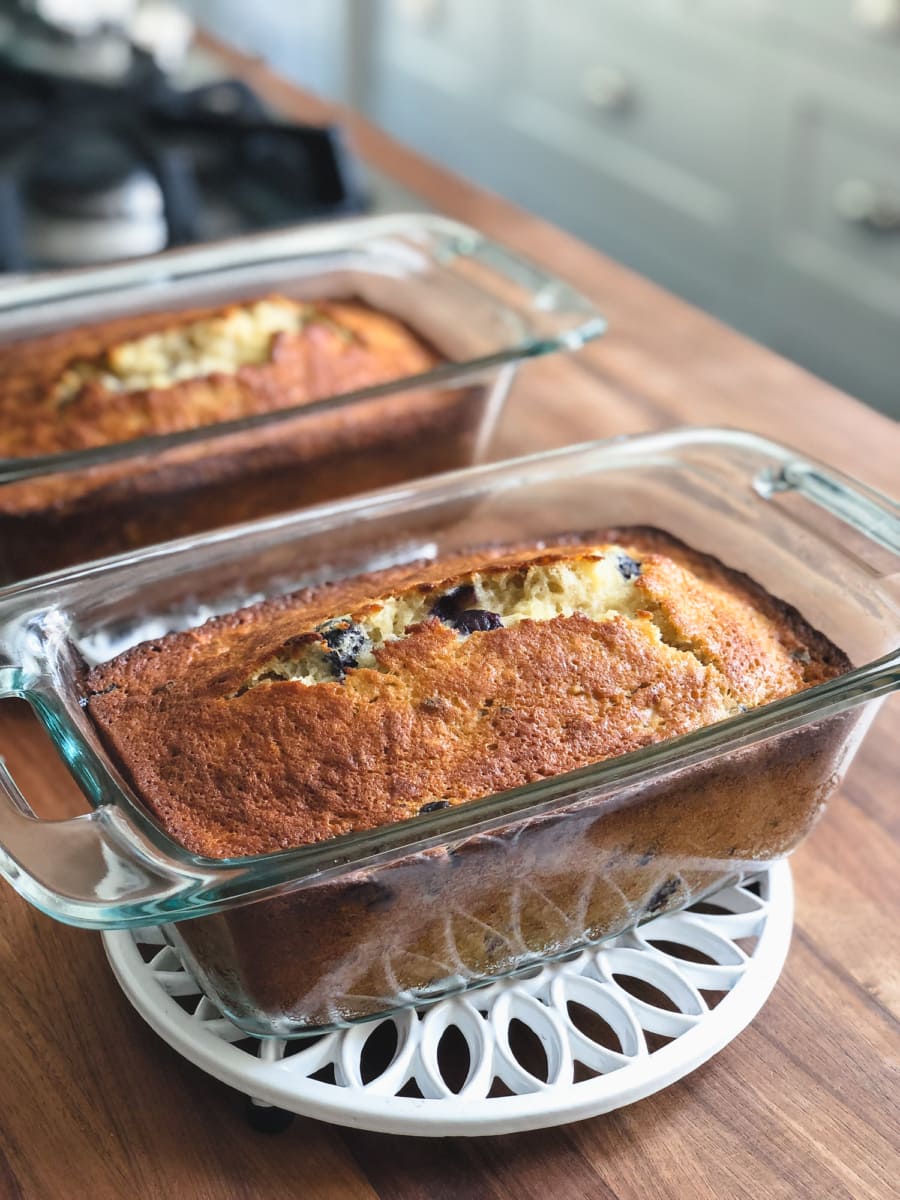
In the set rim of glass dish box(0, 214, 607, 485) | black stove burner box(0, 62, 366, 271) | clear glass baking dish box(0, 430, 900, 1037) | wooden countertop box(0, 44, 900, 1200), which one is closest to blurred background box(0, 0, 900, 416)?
black stove burner box(0, 62, 366, 271)

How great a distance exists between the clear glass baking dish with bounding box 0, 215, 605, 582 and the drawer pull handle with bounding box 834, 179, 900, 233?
1447mm

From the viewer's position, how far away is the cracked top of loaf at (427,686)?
71 centimetres

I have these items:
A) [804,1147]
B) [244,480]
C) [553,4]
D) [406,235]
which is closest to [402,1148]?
[804,1147]

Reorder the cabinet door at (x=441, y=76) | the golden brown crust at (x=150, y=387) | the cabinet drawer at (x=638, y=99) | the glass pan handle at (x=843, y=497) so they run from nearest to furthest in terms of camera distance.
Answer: the glass pan handle at (x=843, y=497) → the golden brown crust at (x=150, y=387) → the cabinet drawer at (x=638, y=99) → the cabinet door at (x=441, y=76)

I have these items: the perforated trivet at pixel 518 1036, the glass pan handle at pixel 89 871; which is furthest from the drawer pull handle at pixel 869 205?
the glass pan handle at pixel 89 871

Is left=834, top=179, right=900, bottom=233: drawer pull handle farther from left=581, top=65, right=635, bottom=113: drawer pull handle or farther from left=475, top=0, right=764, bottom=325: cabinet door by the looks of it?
left=581, top=65, right=635, bottom=113: drawer pull handle

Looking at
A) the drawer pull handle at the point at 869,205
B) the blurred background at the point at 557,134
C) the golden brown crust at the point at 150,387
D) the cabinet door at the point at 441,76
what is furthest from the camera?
the cabinet door at the point at 441,76

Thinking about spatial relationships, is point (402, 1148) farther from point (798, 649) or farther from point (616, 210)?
point (616, 210)

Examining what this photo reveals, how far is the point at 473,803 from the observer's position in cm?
62

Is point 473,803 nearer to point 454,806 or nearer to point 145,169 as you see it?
point 454,806

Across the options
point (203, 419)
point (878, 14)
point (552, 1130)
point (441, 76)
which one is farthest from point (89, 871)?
point (441, 76)

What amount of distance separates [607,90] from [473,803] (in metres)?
2.81

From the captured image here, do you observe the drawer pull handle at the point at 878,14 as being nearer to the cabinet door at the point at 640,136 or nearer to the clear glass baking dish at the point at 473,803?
the cabinet door at the point at 640,136

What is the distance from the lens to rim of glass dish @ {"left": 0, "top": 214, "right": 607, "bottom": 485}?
100 cm
